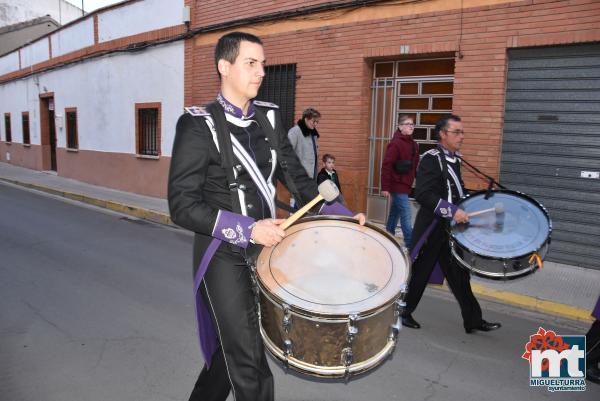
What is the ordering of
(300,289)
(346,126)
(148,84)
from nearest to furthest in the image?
(300,289)
(346,126)
(148,84)

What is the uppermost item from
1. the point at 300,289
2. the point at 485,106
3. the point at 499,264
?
the point at 485,106

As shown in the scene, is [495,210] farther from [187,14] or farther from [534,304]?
[187,14]

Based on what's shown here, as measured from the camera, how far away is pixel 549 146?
7.06m

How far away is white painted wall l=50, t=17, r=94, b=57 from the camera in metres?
16.9

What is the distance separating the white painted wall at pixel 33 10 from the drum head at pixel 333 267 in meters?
34.2

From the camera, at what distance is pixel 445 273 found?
176 inches

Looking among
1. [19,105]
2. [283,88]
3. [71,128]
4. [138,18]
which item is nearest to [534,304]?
[283,88]

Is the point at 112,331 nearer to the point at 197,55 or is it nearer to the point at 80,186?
the point at 197,55

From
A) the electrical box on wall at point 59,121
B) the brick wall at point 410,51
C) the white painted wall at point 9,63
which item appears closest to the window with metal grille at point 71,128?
the electrical box on wall at point 59,121

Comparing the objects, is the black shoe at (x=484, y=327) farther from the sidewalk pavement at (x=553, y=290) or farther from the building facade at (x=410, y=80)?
the building facade at (x=410, y=80)

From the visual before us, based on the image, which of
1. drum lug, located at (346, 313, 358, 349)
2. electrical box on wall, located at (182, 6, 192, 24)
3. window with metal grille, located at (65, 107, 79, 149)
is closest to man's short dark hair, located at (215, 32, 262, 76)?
drum lug, located at (346, 313, 358, 349)

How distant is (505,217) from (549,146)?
386 centimetres

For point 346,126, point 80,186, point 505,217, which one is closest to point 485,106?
point 346,126

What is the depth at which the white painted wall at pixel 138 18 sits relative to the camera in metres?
13.0
